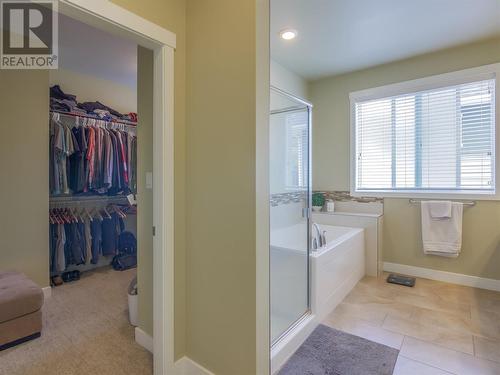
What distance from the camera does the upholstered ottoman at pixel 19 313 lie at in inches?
77.4

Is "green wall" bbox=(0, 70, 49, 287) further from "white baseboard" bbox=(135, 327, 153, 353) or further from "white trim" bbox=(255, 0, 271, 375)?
"white trim" bbox=(255, 0, 271, 375)

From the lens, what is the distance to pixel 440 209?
124 inches

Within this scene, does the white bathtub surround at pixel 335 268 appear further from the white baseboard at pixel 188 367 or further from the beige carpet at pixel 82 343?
the beige carpet at pixel 82 343

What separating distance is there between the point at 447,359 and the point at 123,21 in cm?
294

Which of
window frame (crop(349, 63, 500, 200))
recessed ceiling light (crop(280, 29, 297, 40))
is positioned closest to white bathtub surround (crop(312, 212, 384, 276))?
window frame (crop(349, 63, 500, 200))

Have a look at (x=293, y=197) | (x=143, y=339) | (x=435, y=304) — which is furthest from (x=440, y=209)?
(x=143, y=339)

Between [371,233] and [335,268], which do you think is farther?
[371,233]

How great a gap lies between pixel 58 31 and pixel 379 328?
405 centimetres

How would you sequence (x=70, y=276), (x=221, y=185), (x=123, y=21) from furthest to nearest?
(x=70, y=276)
(x=221, y=185)
(x=123, y=21)

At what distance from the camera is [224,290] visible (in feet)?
5.03

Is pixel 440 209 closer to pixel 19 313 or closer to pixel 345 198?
pixel 345 198

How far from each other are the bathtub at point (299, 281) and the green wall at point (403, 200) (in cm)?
121

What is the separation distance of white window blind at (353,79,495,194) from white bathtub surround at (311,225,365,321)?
0.95 meters

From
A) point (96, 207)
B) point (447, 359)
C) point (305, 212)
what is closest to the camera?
point (447, 359)
